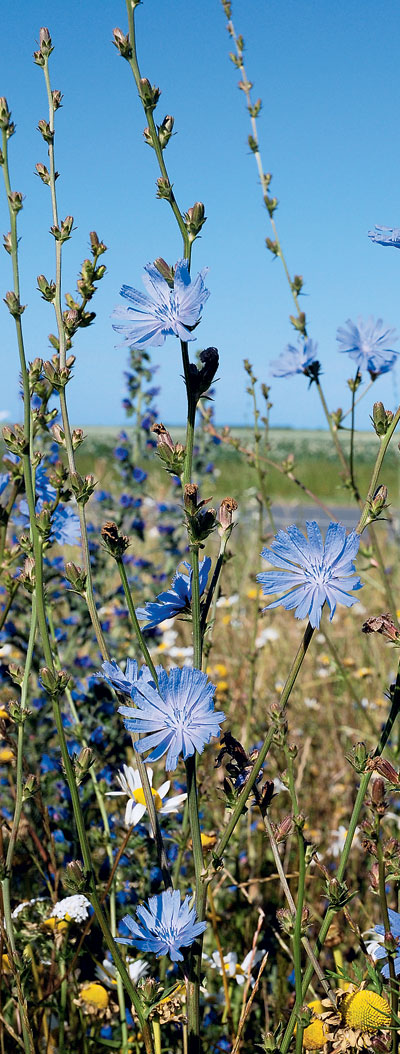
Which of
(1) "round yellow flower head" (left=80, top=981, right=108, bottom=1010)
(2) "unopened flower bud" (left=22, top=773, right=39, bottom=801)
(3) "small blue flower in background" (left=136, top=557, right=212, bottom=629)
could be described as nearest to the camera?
(3) "small blue flower in background" (left=136, top=557, right=212, bottom=629)

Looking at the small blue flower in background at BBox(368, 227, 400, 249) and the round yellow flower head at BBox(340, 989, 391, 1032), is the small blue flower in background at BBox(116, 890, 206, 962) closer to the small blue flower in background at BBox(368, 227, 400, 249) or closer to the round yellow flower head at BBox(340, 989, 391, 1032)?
the round yellow flower head at BBox(340, 989, 391, 1032)

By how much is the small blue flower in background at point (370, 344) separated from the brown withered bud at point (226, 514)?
1.12 m

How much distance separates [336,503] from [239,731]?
1687cm

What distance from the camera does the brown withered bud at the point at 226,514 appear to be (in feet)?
3.20

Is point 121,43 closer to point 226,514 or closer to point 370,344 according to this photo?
point 226,514

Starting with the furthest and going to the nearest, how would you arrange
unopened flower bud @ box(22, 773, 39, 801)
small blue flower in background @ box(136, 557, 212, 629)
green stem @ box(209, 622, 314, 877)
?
unopened flower bud @ box(22, 773, 39, 801)
small blue flower in background @ box(136, 557, 212, 629)
green stem @ box(209, 622, 314, 877)

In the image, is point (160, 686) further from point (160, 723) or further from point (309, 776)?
point (309, 776)

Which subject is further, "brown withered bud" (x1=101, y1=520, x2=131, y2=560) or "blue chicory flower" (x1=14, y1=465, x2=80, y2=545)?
"blue chicory flower" (x1=14, y1=465, x2=80, y2=545)

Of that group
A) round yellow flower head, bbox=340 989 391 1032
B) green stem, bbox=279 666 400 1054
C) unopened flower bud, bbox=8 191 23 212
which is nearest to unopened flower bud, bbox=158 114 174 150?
unopened flower bud, bbox=8 191 23 212

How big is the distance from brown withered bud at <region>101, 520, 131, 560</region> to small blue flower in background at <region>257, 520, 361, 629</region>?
0.55ft

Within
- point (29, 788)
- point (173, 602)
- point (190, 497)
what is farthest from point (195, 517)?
point (29, 788)

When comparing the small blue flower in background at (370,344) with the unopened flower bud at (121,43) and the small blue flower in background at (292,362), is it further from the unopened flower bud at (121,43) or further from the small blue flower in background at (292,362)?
the unopened flower bud at (121,43)

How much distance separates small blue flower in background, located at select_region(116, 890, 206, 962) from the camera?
935 mm

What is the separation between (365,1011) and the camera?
41.0 inches
